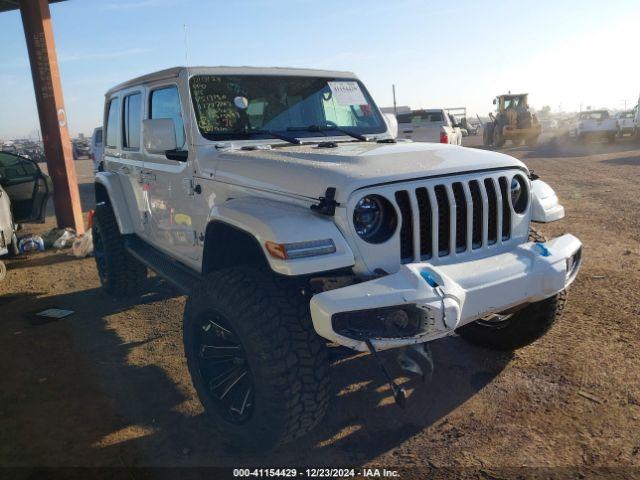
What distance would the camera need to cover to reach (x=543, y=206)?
3.09 m

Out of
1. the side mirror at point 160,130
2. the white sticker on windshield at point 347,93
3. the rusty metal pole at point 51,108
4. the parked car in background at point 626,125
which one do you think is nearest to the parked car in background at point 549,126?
the parked car in background at point 626,125

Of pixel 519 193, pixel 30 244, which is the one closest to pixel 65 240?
pixel 30 244

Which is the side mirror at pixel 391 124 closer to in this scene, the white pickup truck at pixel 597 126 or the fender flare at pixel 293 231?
the fender flare at pixel 293 231

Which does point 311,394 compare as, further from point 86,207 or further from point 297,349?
point 86,207

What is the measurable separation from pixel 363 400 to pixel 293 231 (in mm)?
1380

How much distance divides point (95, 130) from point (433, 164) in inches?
572

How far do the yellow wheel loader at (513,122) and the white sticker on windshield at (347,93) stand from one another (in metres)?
20.8

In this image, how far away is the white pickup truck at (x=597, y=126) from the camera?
2320 cm

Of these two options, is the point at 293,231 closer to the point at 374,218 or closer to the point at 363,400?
the point at 374,218

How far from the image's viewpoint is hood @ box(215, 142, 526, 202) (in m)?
2.52

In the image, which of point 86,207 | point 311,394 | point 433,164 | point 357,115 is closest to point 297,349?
point 311,394

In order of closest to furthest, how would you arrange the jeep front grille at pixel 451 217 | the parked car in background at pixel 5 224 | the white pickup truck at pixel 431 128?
1. the jeep front grille at pixel 451 217
2. the parked car in background at pixel 5 224
3. the white pickup truck at pixel 431 128

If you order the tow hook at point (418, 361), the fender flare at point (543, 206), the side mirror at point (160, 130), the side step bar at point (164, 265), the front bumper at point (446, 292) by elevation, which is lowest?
the tow hook at point (418, 361)

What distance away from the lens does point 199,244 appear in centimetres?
347
